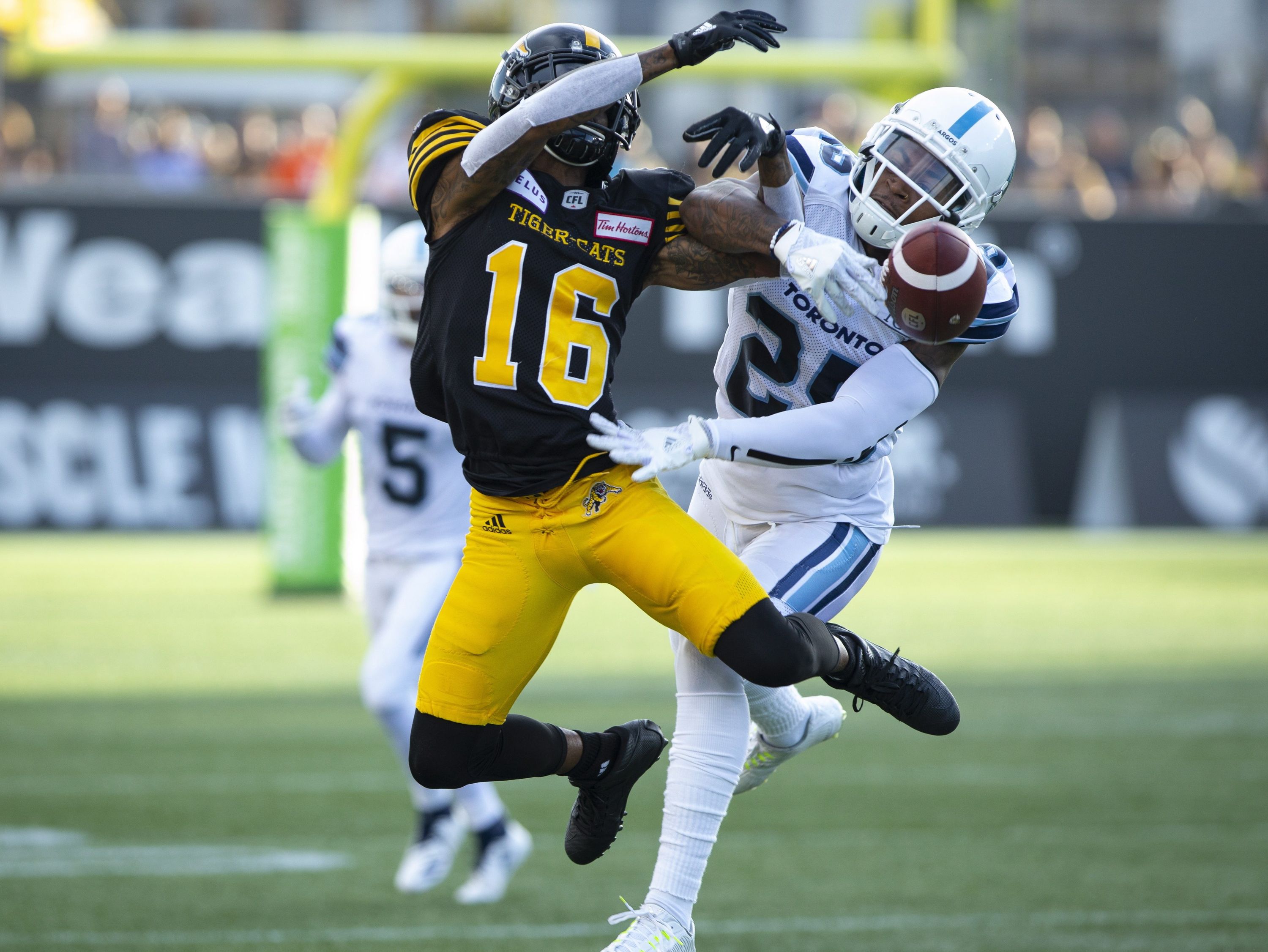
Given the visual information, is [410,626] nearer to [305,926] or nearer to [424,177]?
[305,926]

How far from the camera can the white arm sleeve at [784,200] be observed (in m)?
3.95

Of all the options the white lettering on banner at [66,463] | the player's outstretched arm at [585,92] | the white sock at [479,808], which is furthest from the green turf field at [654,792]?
the player's outstretched arm at [585,92]

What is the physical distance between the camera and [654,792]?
7512 millimetres

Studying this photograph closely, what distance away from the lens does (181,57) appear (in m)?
11.7

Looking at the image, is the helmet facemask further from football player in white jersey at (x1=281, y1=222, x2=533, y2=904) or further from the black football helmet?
football player in white jersey at (x1=281, y1=222, x2=533, y2=904)

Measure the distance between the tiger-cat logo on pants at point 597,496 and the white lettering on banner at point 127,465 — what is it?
10.3 metres

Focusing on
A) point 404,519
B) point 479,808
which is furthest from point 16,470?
point 479,808

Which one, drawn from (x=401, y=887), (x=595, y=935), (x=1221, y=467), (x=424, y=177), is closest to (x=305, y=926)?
(x=401, y=887)

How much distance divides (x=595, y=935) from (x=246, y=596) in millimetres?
6893

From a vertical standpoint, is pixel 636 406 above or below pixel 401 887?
below

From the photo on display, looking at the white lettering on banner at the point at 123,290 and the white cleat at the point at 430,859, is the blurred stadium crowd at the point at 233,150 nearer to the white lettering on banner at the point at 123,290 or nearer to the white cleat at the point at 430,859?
the white lettering on banner at the point at 123,290

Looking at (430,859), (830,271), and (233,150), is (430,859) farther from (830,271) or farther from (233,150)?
(233,150)

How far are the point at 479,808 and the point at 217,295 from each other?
882cm

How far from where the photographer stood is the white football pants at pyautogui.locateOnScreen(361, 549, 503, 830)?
19.2 ft
